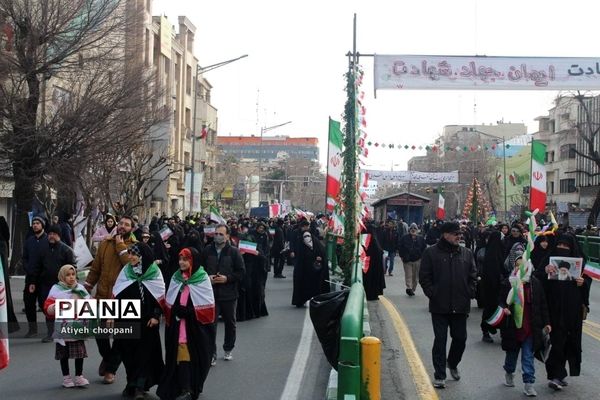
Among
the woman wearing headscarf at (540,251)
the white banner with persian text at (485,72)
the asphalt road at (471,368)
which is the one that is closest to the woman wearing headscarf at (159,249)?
the asphalt road at (471,368)

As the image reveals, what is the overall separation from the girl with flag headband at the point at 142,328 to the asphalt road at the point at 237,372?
249mm

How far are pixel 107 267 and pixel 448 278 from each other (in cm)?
Answer: 364

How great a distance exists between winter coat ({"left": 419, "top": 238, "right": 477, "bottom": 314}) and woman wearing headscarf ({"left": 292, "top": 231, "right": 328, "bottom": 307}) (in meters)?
7.31

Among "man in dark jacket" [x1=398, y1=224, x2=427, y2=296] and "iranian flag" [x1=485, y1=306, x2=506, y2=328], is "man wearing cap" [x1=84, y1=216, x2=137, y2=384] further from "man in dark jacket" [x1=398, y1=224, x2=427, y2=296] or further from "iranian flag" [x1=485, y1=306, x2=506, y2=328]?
"man in dark jacket" [x1=398, y1=224, x2=427, y2=296]

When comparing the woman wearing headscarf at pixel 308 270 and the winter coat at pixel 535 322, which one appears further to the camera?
the woman wearing headscarf at pixel 308 270

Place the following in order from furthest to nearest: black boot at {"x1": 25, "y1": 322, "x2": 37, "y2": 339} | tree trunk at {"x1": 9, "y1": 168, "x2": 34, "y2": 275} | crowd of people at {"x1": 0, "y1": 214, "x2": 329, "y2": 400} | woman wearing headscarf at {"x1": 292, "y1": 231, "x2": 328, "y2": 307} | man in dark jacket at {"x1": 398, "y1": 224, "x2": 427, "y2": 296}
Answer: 1. man in dark jacket at {"x1": 398, "y1": 224, "x2": 427, "y2": 296}
2. tree trunk at {"x1": 9, "y1": 168, "x2": 34, "y2": 275}
3. woman wearing headscarf at {"x1": 292, "y1": 231, "x2": 328, "y2": 307}
4. black boot at {"x1": 25, "y1": 322, "x2": 37, "y2": 339}
5. crowd of people at {"x1": 0, "y1": 214, "x2": 329, "y2": 400}

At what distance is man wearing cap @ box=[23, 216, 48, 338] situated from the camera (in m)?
11.4

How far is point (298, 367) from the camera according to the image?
953 cm

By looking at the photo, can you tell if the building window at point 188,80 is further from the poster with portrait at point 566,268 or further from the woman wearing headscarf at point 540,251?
the poster with portrait at point 566,268

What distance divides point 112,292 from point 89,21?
38.7ft

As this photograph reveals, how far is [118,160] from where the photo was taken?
82.0ft

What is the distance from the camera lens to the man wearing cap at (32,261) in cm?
1137

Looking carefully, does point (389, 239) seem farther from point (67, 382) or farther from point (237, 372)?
point (67, 382)

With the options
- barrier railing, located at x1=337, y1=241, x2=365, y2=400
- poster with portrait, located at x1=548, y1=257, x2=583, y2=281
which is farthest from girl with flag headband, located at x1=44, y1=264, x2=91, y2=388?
poster with portrait, located at x1=548, y1=257, x2=583, y2=281
